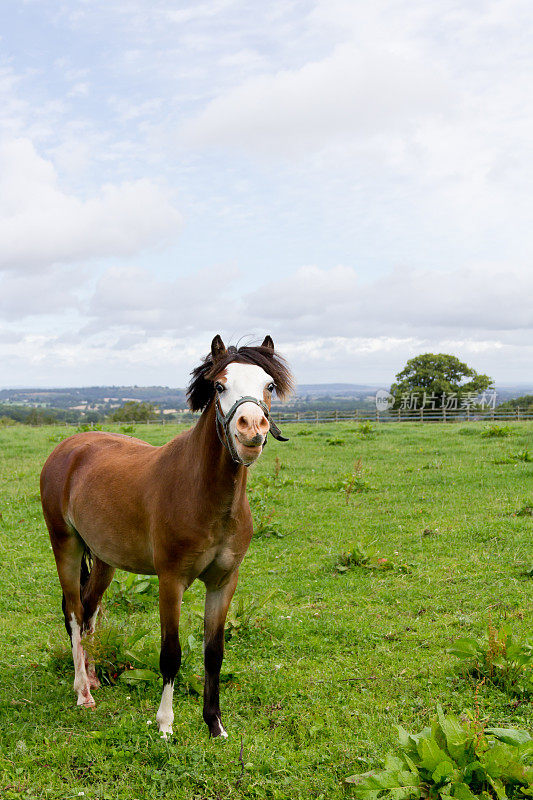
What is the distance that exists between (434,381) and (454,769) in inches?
1907

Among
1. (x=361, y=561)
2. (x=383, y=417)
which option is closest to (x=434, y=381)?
(x=383, y=417)

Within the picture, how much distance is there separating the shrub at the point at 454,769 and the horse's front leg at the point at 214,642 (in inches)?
53.1

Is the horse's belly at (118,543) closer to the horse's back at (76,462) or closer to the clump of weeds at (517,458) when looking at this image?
the horse's back at (76,462)

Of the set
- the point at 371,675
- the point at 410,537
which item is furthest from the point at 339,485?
the point at 371,675

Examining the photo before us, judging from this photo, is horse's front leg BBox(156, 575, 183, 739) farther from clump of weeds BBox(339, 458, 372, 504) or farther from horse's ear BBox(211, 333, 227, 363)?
clump of weeds BBox(339, 458, 372, 504)

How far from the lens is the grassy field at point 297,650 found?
12.8ft

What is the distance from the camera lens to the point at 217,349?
13.1ft

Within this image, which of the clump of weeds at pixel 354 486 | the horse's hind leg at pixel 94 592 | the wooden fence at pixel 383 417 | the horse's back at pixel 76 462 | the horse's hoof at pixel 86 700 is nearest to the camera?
the horse's hoof at pixel 86 700

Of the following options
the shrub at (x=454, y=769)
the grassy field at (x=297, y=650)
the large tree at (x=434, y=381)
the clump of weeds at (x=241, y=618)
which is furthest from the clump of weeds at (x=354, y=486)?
the large tree at (x=434, y=381)

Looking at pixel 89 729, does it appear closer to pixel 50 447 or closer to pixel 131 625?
pixel 131 625

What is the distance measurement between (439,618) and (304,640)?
157 centimetres

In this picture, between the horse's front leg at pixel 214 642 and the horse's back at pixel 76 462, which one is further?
the horse's back at pixel 76 462

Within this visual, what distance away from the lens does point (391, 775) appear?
3.25 metres

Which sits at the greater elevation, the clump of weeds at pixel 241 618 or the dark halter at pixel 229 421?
the dark halter at pixel 229 421
